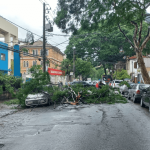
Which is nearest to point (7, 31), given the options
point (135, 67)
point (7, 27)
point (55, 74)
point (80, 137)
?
point (7, 27)

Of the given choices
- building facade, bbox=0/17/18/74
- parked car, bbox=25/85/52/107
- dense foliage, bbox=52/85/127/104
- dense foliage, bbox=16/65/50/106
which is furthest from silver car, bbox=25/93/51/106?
building facade, bbox=0/17/18/74

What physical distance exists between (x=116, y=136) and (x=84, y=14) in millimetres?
12240

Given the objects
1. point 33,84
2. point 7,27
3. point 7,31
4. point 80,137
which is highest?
point 7,27

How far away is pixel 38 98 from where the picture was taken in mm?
15984

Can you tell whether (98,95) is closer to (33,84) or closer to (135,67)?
(33,84)

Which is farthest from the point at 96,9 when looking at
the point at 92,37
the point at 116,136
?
the point at 92,37

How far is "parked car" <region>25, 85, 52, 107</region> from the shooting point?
15781mm

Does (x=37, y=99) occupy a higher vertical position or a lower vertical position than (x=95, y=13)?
lower

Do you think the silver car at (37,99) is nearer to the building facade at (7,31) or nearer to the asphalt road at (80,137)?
the asphalt road at (80,137)

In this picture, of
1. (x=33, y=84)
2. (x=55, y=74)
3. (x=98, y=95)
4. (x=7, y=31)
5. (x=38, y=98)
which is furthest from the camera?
(x=55, y=74)

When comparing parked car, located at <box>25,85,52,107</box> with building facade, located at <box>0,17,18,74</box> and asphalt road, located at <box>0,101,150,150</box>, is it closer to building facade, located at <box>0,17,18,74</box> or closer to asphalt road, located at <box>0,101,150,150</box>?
asphalt road, located at <box>0,101,150,150</box>

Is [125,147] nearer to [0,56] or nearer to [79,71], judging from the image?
[0,56]

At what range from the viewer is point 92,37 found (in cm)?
4838

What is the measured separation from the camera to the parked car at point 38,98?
15.8 m
